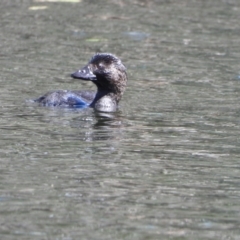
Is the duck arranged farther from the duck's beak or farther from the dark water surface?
the dark water surface

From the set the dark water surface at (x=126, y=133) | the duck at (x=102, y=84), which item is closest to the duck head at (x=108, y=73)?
the duck at (x=102, y=84)

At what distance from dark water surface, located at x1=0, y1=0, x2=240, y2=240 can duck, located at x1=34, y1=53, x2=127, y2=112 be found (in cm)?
25

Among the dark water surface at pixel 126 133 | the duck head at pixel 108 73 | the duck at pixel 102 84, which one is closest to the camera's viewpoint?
the dark water surface at pixel 126 133

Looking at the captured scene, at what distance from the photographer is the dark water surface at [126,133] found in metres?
7.54

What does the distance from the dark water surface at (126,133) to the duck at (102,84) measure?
25 centimetres

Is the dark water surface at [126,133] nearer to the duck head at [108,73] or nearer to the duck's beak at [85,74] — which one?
the duck head at [108,73]

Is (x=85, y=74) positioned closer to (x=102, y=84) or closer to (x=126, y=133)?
(x=102, y=84)

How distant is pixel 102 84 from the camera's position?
13.9 metres

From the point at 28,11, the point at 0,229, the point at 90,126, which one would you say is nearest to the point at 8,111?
the point at 90,126

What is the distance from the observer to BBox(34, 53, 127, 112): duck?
13.3m

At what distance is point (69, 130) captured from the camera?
11164 millimetres

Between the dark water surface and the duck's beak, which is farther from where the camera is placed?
the duck's beak

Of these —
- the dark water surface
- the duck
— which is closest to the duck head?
the duck

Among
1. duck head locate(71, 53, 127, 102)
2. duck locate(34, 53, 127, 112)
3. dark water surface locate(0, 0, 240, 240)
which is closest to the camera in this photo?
dark water surface locate(0, 0, 240, 240)
